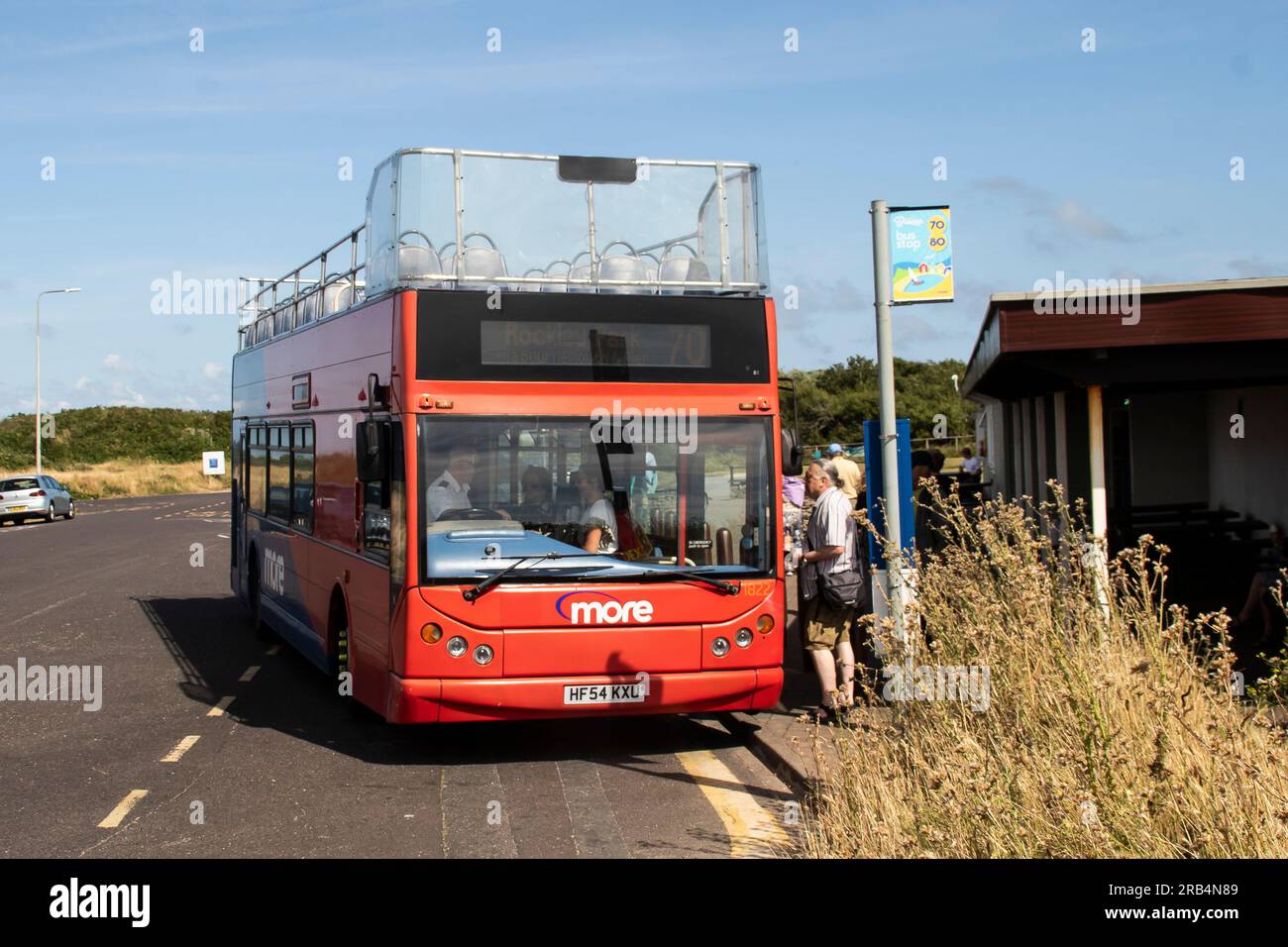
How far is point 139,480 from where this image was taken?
74.1 m

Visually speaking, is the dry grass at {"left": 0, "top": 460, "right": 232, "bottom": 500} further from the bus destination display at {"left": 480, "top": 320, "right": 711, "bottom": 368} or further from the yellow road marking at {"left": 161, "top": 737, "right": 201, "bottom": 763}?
the bus destination display at {"left": 480, "top": 320, "right": 711, "bottom": 368}

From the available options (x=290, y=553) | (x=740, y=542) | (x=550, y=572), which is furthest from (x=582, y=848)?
(x=290, y=553)

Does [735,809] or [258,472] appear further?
[258,472]

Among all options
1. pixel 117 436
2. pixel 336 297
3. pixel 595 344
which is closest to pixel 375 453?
pixel 595 344

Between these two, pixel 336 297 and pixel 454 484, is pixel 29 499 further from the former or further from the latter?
pixel 454 484

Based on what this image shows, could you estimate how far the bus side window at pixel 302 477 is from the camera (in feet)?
39.0

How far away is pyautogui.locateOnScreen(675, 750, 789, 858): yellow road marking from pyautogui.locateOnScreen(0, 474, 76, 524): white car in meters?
38.5

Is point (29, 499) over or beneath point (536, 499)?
beneath

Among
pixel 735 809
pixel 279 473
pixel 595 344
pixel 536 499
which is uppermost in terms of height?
pixel 595 344

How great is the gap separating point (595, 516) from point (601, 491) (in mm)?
163

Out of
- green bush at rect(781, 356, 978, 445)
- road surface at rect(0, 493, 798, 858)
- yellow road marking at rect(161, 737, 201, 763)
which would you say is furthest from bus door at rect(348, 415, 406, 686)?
green bush at rect(781, 356, 978, 445)

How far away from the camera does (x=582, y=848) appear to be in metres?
6.78
